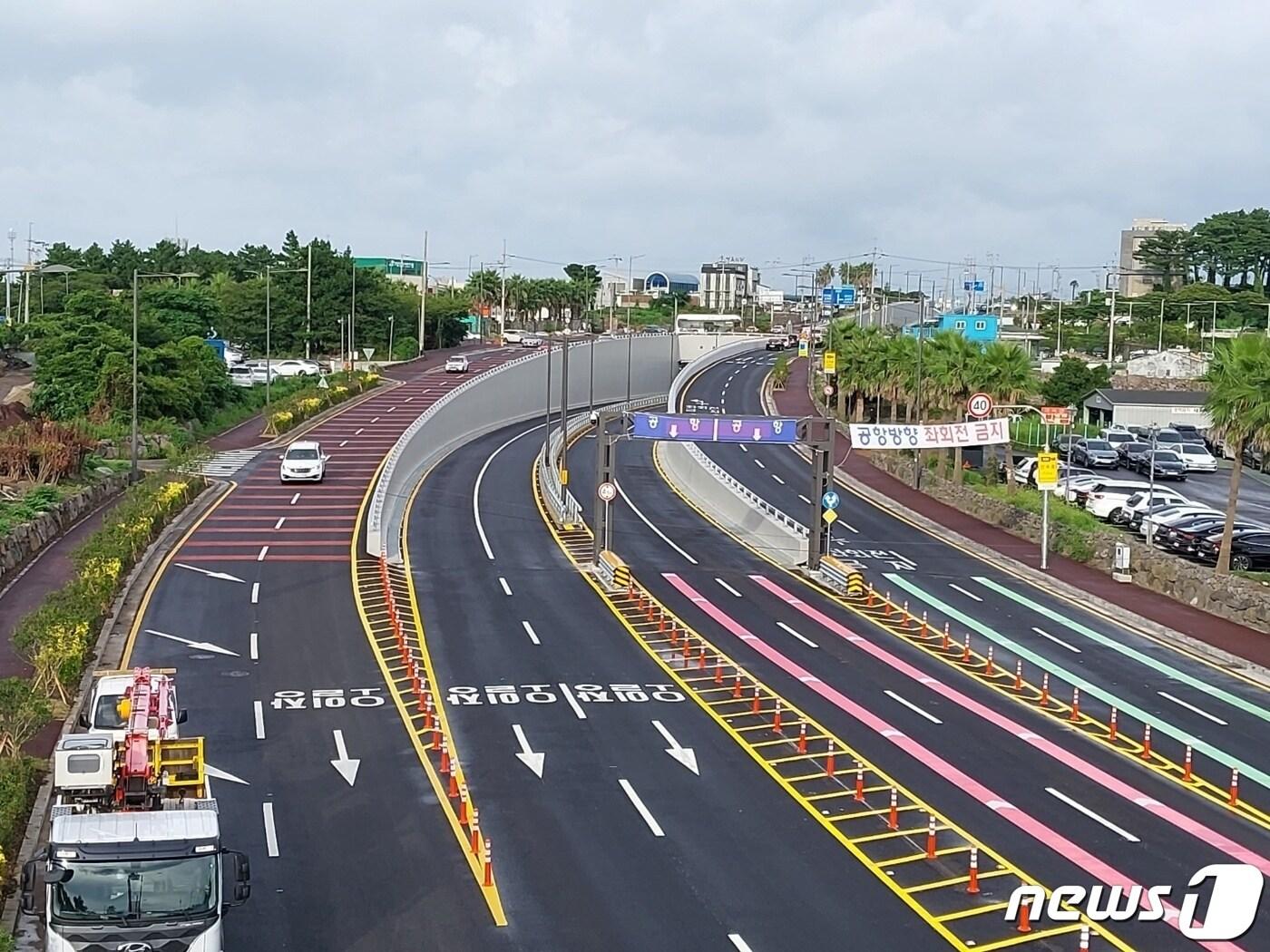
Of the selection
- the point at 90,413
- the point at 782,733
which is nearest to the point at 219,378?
the point at 90,413

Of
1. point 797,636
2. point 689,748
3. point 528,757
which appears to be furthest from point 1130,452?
point 528,757

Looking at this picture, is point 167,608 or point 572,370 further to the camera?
point 572,370

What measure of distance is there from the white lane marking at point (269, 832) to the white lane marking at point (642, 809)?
5.43 m

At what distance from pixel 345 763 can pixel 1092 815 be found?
12.2m

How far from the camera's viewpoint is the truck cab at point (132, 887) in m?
15.8

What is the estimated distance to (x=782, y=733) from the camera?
29250 millimetres

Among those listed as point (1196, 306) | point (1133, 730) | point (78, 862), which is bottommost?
point (1133, 730)

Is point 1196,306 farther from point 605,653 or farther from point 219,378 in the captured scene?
point 605,653

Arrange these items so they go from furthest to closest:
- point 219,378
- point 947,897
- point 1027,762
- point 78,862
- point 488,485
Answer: point 219,378 → point 488,485 → point 1027,762 → point 947,897 → point 78,862

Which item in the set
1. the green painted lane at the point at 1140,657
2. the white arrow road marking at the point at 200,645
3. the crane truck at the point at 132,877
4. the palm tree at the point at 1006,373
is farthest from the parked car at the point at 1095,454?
the crane truck at the point at 132,877

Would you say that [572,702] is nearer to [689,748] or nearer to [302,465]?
[689,748]

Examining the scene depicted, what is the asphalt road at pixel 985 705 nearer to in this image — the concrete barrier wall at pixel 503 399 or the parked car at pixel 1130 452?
the concrete barrier wall at pixel 503 399

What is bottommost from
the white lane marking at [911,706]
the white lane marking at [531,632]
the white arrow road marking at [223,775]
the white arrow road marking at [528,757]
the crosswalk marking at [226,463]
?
the white arrow road marking at [223,775]

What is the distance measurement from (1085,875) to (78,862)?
1310 centimetres
